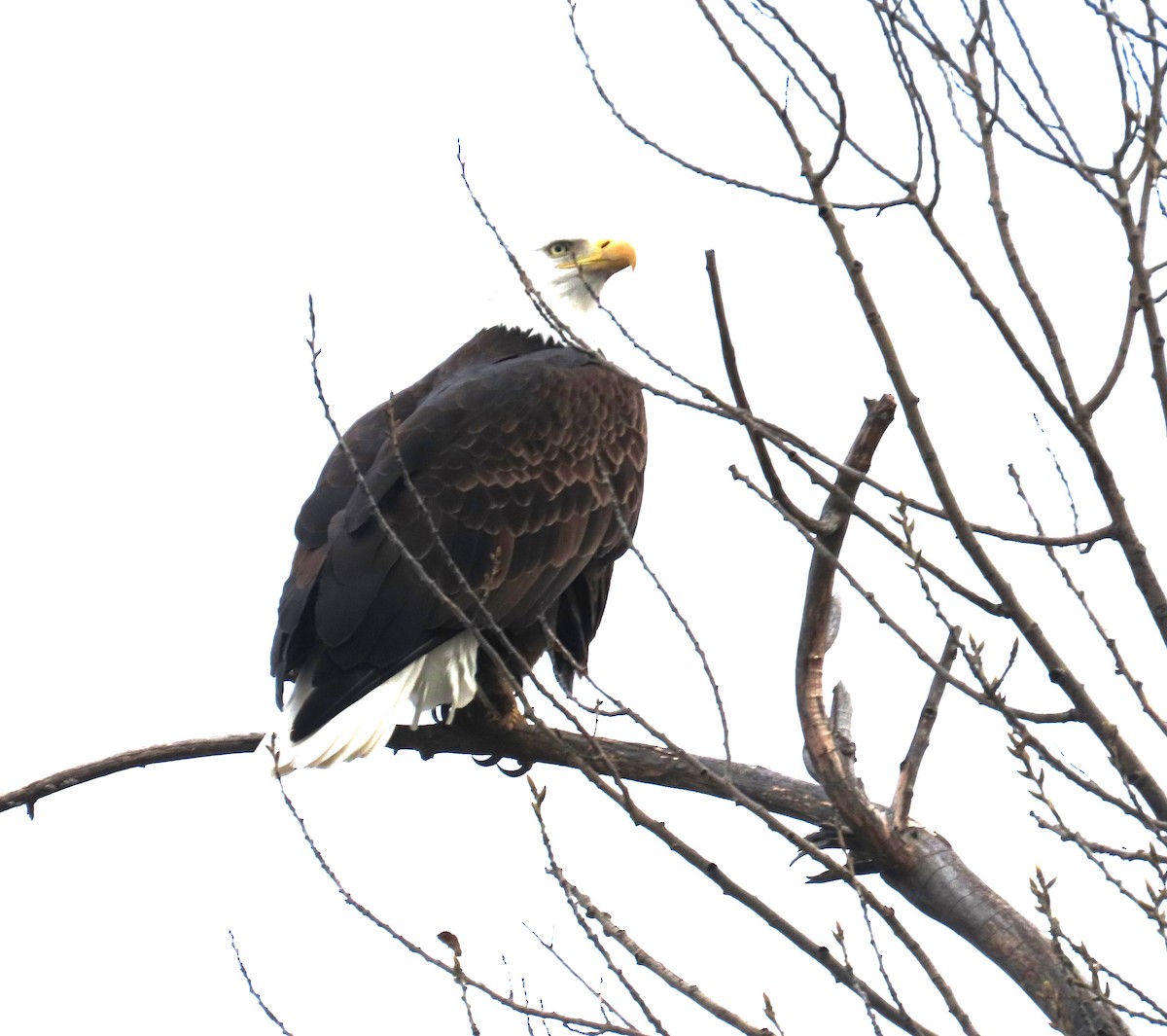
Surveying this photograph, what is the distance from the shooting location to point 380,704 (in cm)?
404

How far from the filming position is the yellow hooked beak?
5.27 metres

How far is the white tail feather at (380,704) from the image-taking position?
12.8 ft

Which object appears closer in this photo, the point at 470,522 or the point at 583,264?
the point at 470,522

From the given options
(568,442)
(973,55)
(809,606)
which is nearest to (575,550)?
(568,442)

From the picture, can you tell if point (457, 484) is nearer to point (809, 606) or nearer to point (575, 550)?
point (575, 550)

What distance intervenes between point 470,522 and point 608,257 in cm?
120

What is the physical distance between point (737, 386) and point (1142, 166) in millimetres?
714

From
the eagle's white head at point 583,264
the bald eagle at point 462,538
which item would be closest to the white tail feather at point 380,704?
the bald eagle at point 462,538

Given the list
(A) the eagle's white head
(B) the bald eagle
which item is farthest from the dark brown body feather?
(A) the eagle's white head

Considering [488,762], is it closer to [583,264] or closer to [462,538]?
[462,538]

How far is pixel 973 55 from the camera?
2617 millimetres

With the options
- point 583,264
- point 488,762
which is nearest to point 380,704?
point 488,762

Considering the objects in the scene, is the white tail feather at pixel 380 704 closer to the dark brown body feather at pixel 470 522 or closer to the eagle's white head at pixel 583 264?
the dark brown body feather at pixel 470 522

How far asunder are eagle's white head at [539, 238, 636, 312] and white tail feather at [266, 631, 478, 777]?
1484mm
